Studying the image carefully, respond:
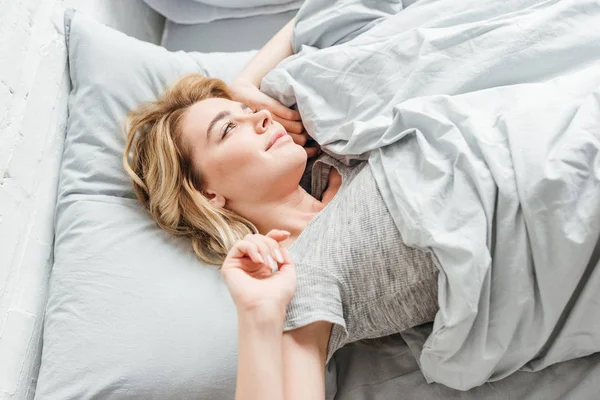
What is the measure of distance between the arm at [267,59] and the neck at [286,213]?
0.95 ft

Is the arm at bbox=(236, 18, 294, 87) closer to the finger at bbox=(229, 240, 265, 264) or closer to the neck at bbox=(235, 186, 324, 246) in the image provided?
the neck at bbox=(235, 186, 324, 246)

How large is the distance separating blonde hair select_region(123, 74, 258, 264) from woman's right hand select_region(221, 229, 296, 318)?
0.20 metres

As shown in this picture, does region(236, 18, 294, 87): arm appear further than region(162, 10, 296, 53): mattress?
No

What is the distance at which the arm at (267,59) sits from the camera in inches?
49.9

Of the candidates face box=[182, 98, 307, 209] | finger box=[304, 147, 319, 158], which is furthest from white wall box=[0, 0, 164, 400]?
finger box=[304, 147, 319, 158]

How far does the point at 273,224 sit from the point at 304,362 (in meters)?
0.33

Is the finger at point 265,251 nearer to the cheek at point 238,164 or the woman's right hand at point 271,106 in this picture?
the cheek at point 238,164

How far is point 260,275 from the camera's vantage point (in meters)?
0.85

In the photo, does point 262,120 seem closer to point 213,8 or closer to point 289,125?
point 289,125

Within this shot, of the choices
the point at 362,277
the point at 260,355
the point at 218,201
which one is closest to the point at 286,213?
the point at 218,201

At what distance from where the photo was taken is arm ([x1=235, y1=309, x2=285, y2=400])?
0.78 meters

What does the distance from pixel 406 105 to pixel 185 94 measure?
0.47 m

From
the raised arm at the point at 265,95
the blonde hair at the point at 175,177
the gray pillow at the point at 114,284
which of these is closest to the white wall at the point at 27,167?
the gray pillow at the point at 114,284

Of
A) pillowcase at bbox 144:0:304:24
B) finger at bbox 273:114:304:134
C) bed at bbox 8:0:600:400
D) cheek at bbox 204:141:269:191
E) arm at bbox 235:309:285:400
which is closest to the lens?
arm at bbox 235:309:285:400
